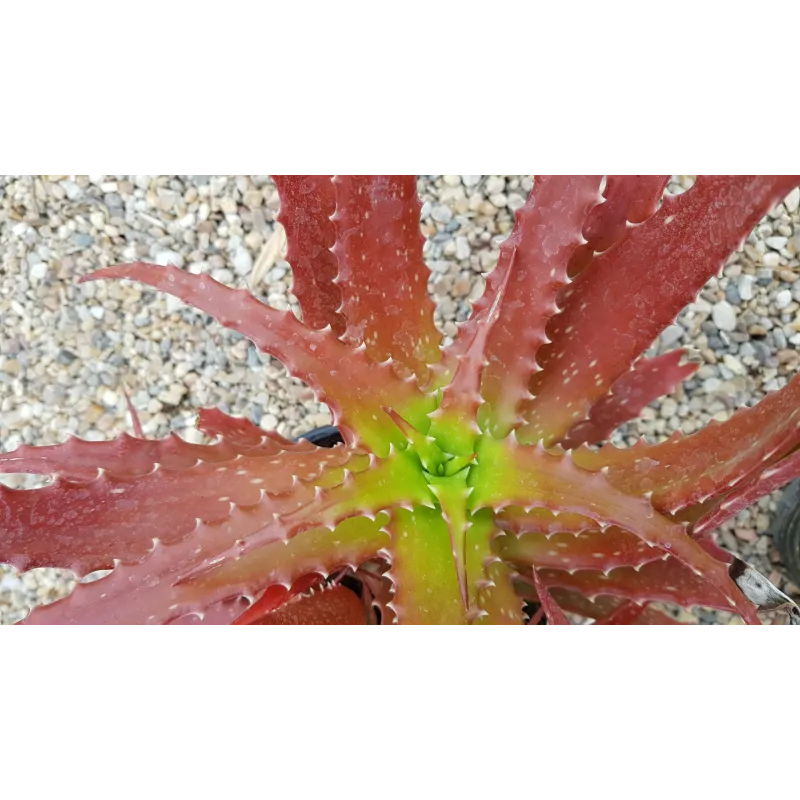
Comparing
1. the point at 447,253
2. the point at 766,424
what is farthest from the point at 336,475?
the point at 447,253

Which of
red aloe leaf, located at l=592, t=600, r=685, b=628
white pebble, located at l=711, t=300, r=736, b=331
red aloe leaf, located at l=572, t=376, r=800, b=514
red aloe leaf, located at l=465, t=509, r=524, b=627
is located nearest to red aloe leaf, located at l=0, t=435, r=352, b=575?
red aloe leaf, located at l=465, t=509, r=524, b=627

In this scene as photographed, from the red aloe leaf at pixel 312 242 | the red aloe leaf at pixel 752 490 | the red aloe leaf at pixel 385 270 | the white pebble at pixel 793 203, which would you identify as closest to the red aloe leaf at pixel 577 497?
the red aloe leaf at pixel 752 490

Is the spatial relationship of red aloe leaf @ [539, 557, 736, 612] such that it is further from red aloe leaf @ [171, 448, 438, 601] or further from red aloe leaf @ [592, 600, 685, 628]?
red aloe leaf @ [171, 448, 438, 601]

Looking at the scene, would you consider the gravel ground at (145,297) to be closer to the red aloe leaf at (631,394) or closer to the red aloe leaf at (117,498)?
the red aloe leaf at (631,394)

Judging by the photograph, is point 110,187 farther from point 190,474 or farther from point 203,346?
point 190,474

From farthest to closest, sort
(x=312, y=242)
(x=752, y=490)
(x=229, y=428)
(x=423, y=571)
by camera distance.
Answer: (x=229, y=428), (x=312, y=242), (x=423, y=571), (x=752, y=490)

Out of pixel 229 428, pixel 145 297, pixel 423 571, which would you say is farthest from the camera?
pixel 145 297

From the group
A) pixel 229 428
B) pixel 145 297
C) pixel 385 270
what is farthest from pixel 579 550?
pixel 145 297

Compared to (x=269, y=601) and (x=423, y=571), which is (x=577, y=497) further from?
(x=269, y=601)
